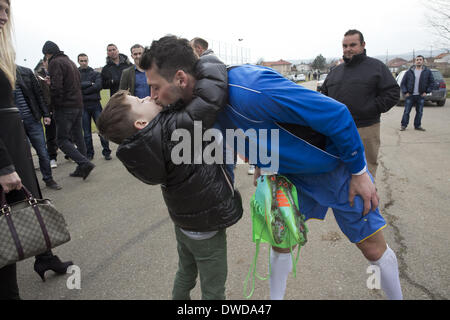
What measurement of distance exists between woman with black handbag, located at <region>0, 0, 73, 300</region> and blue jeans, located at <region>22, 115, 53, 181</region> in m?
2.66

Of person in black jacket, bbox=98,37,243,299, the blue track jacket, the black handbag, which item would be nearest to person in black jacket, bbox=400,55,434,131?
the blue track jacket

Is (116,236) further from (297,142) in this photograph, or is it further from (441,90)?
(441,90)

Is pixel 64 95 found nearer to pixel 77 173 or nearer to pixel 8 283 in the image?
pixel 77 173

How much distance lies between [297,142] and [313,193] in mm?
420

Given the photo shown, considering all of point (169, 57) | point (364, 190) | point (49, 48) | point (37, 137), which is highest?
point (49, 48)

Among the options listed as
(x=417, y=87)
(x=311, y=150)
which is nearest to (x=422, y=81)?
(x=417, y=87)

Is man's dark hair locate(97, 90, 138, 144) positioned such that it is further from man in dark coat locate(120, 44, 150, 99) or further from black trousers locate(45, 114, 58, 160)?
black trousers locate(45, 114, 58, 160)

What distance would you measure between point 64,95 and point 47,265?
351 cm

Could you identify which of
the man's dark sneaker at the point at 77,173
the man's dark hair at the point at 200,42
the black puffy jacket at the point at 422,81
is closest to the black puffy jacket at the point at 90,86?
the man's dark sneaker at the point at 77,173

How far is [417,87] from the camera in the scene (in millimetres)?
8484

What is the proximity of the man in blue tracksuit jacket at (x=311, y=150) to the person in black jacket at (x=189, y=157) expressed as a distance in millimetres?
162

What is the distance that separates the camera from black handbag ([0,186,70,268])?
5.49ft

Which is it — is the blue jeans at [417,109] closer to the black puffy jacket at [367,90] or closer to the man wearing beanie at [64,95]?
the black puffy jacket at [367,90]

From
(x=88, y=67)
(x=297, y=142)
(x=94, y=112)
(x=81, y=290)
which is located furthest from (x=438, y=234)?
(x=88, y=67)
